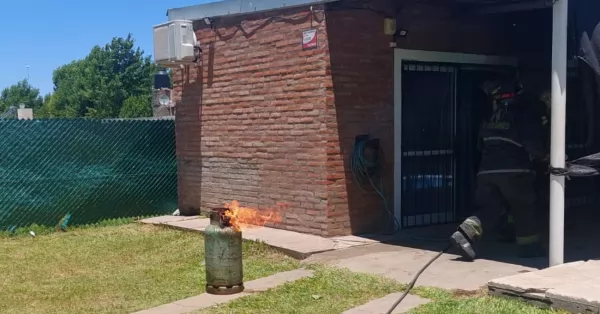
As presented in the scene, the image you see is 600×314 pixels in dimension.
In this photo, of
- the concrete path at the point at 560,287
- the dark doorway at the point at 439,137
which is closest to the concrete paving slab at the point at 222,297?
the concrete path at the point at 560,287

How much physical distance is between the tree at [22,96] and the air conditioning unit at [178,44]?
71996mm

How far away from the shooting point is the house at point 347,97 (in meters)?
8.56

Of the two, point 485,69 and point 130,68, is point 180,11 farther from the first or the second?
point 130,68

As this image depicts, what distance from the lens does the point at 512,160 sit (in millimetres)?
7461

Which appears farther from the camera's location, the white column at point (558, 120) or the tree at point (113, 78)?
the tree at point (113, 78)

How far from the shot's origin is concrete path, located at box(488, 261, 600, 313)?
5.32 m

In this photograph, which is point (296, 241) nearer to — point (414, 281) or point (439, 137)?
point (414, 281)

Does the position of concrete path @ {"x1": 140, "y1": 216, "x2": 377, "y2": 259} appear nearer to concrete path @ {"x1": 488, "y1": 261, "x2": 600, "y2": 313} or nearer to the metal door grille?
the metal door grille

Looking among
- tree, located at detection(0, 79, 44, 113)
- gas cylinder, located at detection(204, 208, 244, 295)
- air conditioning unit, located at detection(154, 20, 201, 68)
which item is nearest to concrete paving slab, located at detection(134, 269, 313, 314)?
gas cylinder, located at detection(204, 208, 244, 295)

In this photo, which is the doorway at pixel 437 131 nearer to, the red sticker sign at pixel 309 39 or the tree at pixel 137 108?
the red sticker sign at pixel 309 39

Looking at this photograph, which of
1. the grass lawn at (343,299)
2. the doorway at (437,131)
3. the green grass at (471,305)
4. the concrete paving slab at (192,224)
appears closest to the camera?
the green grass at (471,305)

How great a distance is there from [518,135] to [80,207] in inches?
271

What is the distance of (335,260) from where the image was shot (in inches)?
298

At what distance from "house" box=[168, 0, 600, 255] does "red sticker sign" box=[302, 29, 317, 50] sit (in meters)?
0.02
